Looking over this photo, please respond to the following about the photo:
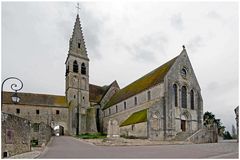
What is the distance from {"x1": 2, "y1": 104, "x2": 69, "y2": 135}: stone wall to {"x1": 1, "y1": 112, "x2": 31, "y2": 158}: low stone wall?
36748 millimetres

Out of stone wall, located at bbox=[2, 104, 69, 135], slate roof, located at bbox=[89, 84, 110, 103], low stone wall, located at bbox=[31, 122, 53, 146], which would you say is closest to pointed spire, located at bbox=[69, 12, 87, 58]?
slate roof, located at bbox=[89, 84, 110, 103]

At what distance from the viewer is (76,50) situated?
2381 inches

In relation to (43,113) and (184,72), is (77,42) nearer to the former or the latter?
(43,113)

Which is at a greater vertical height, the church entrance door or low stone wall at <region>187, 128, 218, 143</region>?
the church entrance door

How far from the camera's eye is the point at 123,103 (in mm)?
51531

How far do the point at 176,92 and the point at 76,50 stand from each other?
25.3 metres

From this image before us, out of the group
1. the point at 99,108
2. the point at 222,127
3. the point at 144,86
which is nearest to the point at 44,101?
the point at 99,108

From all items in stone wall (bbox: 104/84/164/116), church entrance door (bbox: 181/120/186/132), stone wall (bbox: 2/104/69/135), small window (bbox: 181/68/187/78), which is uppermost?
small window (bbox: 181/68/187/78)

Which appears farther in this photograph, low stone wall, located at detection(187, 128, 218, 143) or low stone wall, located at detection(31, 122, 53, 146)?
low stone wall, located at detection(187, 128, 218, 143)

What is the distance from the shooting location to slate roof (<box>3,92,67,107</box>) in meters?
55.3

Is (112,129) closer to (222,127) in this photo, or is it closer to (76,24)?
(76,24)

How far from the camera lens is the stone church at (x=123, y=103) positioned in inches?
1587

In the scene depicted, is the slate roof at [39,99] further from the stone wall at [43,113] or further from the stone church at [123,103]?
the stone wall at [43,113]

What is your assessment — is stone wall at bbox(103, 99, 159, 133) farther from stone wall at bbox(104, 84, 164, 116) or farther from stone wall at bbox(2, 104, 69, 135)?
stone wall at bbox(2, 104, 69, 135)
